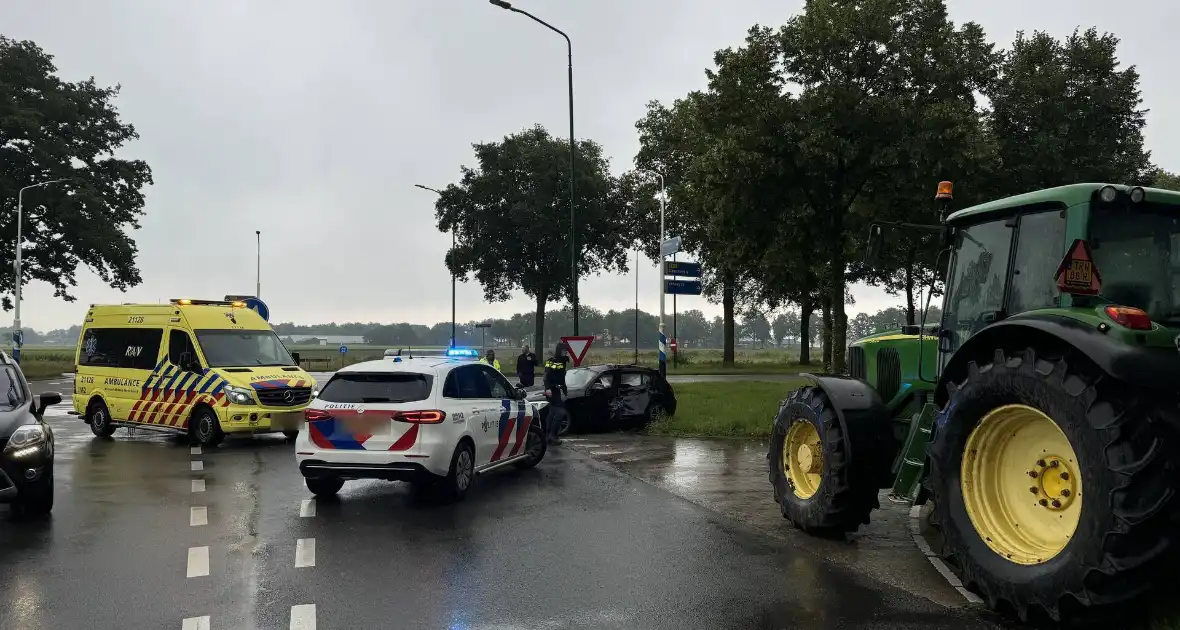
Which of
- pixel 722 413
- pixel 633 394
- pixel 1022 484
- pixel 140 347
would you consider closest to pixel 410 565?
pixel 1022 484

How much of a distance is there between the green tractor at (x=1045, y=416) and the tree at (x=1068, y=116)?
25.2 metres

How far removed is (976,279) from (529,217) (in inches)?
1637

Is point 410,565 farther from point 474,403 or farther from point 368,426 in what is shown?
point 474,403

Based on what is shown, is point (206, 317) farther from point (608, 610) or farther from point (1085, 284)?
point (1085, 284)

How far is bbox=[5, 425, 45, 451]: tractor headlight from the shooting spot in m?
7.54

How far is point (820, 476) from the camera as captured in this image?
24.3 ft

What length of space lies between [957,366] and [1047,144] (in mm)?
27583

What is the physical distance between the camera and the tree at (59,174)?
40344 millimetres

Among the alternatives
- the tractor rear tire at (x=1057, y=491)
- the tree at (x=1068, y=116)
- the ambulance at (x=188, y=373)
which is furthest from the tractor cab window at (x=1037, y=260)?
the tree at (x=1068, y=116)

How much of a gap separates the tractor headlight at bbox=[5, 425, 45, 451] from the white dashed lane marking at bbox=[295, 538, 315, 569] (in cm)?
278

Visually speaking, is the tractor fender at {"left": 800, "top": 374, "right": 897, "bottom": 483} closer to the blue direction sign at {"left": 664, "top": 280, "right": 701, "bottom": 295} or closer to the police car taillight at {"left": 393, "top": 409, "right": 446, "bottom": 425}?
the police car taillight at {"left": 393, "top": 409, "right": 446, "bottom": 425}

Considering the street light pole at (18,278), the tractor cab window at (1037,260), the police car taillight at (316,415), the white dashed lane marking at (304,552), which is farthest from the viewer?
the street light pole at (18,278)

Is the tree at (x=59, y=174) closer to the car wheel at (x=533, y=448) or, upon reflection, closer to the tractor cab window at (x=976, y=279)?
the car wheel at (x=533, y=448)

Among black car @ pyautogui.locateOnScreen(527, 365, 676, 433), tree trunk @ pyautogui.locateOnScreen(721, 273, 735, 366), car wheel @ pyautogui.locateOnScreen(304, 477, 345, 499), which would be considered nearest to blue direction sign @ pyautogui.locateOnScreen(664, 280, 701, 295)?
black car @ pyautogui.locateOnScreen(527, 365, 676, 433)
